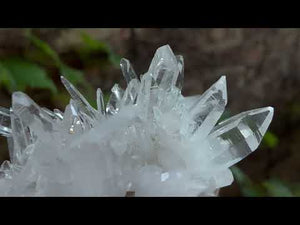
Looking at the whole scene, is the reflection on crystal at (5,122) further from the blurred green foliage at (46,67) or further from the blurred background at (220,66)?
the blurred background at (220,66)

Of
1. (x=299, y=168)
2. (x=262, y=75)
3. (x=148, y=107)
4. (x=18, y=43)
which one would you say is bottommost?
(x=299, y=168)

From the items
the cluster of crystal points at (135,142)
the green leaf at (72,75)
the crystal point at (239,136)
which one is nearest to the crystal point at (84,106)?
the cluster of crystal points at (135,142)

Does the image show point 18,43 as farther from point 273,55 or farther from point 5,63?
point 273,55

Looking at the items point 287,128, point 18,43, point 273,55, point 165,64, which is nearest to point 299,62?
point 273,55

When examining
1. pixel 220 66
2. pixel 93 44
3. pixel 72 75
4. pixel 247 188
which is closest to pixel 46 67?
pixel 93 44

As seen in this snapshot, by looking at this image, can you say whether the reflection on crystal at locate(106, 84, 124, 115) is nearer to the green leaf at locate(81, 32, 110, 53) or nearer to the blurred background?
the blurred background

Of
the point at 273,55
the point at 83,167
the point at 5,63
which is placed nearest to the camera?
the point at 83,167

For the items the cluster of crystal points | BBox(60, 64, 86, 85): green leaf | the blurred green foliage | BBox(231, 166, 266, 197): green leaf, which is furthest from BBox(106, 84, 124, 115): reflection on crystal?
BBox(231, 166, 266, 197): green leaf
